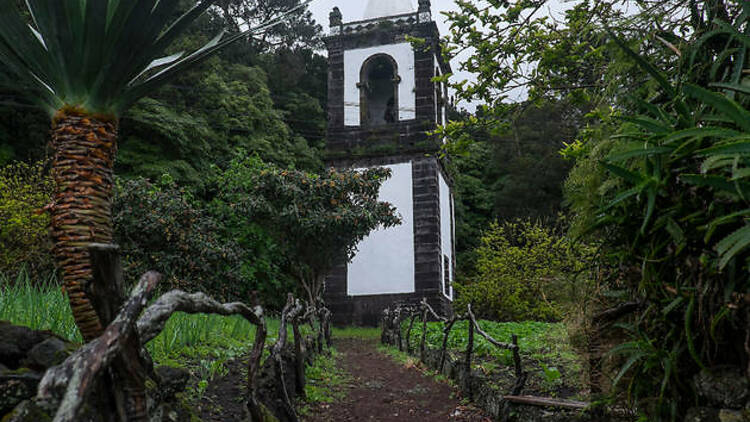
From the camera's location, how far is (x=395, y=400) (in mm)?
6523

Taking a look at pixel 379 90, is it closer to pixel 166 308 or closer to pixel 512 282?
pixel 512 282

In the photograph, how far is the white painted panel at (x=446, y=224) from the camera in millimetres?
21484

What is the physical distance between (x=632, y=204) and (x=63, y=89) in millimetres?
3055

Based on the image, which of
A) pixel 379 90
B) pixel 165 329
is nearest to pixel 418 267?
pixel 379 90

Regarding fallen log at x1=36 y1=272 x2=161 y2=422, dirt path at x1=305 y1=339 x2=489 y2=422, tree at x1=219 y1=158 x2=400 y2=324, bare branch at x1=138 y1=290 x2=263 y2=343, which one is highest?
tree at x1=219 y1=158 x2=400 y2=324

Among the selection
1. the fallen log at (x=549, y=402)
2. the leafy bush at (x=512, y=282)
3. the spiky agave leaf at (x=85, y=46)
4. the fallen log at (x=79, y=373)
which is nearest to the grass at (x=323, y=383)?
the fallen log at (x=549, y=402)

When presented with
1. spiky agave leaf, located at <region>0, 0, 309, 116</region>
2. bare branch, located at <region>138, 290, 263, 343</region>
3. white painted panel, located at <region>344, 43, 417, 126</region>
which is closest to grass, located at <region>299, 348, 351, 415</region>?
spiky agave leaf, located at <region>0, 0, 309, 116</region>

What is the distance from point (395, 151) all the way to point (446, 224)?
12.5ft

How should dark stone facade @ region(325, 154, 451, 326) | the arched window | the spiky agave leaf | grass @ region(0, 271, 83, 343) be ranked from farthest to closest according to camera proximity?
the arched window, dark stone facade @ region(325, 154, 451, 326), grass @ region(0, 271, 83, 343), the spiky agave leaf

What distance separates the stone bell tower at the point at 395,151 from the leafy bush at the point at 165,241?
852 centimetres

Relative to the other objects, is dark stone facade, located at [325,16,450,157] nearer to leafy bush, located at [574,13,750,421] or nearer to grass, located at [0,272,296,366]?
grass, located at [0,272,296,366]

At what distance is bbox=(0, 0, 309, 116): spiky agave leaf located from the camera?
10.4 feet

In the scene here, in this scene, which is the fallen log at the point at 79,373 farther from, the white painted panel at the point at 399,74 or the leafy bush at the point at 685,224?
the white painted panel at the point at 399,74

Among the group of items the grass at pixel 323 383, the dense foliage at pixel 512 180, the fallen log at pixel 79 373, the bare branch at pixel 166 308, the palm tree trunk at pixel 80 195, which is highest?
the dense foliage at pixel 512 180
